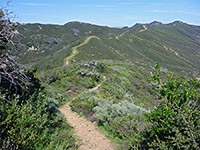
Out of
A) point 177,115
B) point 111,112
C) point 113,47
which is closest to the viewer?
point 177,115

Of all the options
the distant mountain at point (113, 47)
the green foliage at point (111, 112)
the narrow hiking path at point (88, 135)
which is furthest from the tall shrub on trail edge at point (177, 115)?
the distant mountain at point (113, 47)

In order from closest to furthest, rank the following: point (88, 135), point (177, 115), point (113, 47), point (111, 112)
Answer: point (177, 115), point (88, 135), point (111, 112), point (113, 47)

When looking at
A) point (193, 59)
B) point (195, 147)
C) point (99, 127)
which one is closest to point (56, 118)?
point (99, 127)

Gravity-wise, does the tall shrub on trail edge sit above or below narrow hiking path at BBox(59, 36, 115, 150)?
above

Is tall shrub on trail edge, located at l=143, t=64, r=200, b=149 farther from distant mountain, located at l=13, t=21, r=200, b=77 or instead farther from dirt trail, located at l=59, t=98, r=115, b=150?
distant mountain, located at l=13, t=21, r=200, b=77


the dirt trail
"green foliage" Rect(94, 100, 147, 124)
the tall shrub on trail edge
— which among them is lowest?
the dirt trail

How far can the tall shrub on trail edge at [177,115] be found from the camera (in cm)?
270

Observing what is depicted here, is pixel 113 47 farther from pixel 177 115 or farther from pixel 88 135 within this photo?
pixel 177 115

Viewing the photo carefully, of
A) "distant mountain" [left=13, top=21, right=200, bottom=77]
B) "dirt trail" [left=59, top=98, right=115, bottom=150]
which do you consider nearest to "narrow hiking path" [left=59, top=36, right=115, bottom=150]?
"dirt trail" [left=59, top=98, right=115, bottom=150]

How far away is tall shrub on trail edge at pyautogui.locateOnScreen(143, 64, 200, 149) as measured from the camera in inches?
106

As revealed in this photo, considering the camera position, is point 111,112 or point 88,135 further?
point 111,112

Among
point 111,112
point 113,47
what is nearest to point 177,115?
point 111,112

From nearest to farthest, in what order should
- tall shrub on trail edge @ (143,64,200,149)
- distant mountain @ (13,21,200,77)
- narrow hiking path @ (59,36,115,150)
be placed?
tall shrub on trail edge @ (143,64,200,149), narrow hiking path @ (59,36,115,150), distant mountain @ (13,21,200,77)

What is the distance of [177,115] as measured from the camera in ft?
9.24
